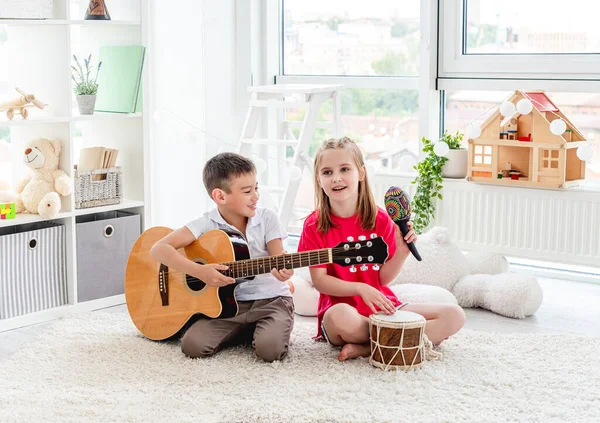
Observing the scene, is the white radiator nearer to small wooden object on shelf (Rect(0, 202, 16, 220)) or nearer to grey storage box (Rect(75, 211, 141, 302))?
grey storage box (Rect(75, 211, 141, 302))

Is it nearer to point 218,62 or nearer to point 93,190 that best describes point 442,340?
point 93,190

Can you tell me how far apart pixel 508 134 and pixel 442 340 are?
47.4 inches

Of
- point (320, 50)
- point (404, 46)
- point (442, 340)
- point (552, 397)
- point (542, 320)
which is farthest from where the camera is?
point (320, 50)

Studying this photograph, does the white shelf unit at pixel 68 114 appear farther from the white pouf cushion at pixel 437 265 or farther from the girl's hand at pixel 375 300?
the girl's hand at pixel 375 300

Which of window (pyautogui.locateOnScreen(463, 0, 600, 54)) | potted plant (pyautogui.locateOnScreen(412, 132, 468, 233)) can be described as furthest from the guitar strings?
window (pyautogui.locateOnScreen(463, 0, 600, 54))

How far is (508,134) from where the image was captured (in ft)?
11.0

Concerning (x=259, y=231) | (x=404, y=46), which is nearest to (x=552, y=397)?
(x=259, y=231)

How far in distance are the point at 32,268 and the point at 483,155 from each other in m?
1.85

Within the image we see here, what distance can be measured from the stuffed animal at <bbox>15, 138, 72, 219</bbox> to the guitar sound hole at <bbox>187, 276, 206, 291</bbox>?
0.68m

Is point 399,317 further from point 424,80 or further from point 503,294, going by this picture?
point 424,80

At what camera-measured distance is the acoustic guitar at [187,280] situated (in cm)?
240

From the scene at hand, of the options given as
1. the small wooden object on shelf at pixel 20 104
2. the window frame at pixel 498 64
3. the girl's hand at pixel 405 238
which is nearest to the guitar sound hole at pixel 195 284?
the girl's hand at pixel 405 238

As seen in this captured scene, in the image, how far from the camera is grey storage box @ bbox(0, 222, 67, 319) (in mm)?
2846

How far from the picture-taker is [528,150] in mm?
3377
